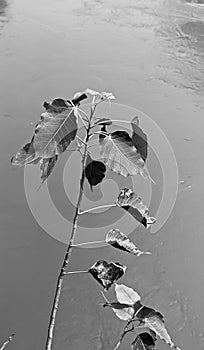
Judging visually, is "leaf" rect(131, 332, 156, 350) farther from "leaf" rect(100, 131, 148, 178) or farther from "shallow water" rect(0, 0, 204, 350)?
"shallow water" rect(0, 0, 204, 350)

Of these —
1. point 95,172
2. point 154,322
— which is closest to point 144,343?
point 154,322

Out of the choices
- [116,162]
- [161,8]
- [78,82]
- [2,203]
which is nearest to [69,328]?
[2,203]

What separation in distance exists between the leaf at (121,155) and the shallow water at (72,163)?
0.80 m

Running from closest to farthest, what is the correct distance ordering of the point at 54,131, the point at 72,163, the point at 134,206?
the point at 54,131
the point at 134,206
the point at 72,163

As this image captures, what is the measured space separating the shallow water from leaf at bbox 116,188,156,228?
694 millimetres

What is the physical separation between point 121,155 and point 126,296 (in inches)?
9.9

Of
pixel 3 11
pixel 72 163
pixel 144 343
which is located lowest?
pixel 72 163

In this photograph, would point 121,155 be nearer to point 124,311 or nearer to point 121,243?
point 121,243

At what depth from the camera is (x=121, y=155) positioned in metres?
0.69

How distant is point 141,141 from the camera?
2.35 ft

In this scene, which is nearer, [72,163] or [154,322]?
[154,322]

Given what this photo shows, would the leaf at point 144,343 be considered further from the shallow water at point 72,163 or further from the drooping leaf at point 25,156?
the shallow water at point 72,163

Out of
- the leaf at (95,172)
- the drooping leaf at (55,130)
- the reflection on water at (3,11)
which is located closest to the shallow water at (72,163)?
the reflection on water at (3,11)

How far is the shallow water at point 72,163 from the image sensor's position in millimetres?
1405
